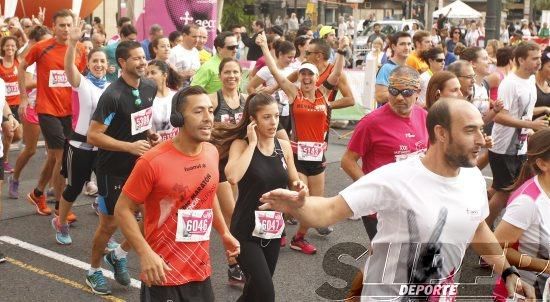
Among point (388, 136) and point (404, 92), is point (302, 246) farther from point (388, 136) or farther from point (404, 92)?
point (404, 92)

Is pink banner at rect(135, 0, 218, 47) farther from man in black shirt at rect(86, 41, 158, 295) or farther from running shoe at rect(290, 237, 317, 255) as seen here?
man in black shirt at rect(86, 41, 158, 295)

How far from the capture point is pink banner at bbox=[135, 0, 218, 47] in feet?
40.5

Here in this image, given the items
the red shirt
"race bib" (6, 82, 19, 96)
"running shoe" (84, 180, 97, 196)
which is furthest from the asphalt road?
"race bib" (6, 82, 19, 96)

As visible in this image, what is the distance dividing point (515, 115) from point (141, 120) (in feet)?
11.4

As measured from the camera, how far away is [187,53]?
10.3 metres

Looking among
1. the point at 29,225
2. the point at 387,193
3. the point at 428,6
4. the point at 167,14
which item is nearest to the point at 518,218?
the point at 387,193

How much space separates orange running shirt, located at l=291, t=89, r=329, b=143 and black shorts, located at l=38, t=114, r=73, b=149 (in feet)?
7.97

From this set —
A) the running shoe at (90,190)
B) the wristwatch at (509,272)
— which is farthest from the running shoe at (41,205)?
the wristwatch at (509,272)

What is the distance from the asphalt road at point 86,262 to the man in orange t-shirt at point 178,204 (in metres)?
1.03

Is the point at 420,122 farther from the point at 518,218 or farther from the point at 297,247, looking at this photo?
the point at 297,247

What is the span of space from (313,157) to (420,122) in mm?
2018

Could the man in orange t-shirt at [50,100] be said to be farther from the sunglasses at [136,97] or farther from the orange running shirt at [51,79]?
the sunglasses at [136,97]

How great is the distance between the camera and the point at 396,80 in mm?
5125

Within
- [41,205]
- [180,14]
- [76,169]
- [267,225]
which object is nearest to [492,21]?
[180,14]
